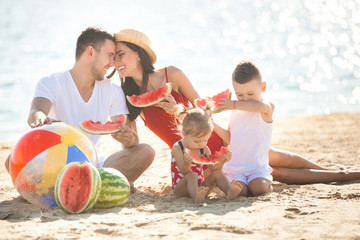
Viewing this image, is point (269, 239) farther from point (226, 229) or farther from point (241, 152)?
point (241, 152)

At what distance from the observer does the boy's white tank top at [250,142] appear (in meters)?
5.54

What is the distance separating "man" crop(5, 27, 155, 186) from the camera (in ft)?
19.2

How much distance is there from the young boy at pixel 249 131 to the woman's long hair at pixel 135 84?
1.32 m

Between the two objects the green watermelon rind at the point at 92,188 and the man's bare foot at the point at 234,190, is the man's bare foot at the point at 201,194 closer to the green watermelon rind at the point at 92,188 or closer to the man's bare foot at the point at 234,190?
the man's bare foot at the point at 234,190

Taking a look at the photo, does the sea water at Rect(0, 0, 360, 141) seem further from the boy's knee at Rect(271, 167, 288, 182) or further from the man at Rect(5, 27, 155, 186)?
the boy's knee at Rect(271, 167, 288, 182)

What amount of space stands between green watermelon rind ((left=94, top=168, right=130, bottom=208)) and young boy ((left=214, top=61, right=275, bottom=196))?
142 centimetres

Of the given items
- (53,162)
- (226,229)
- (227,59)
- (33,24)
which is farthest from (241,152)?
(33,24)

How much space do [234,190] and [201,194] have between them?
39 centimetres

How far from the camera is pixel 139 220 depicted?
163 inches

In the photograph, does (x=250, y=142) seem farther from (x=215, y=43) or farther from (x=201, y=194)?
(x=215, y=43)

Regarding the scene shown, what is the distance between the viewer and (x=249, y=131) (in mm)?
5570

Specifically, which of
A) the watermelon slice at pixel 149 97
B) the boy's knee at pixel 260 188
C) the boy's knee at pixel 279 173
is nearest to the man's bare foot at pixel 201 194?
the boy's knee at pixel 260 188

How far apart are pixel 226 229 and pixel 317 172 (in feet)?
8.67

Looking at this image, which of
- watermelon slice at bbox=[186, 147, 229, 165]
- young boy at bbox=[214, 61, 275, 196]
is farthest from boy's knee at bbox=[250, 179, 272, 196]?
watermelon slice at bbox=[186, 147, 229, 165]
